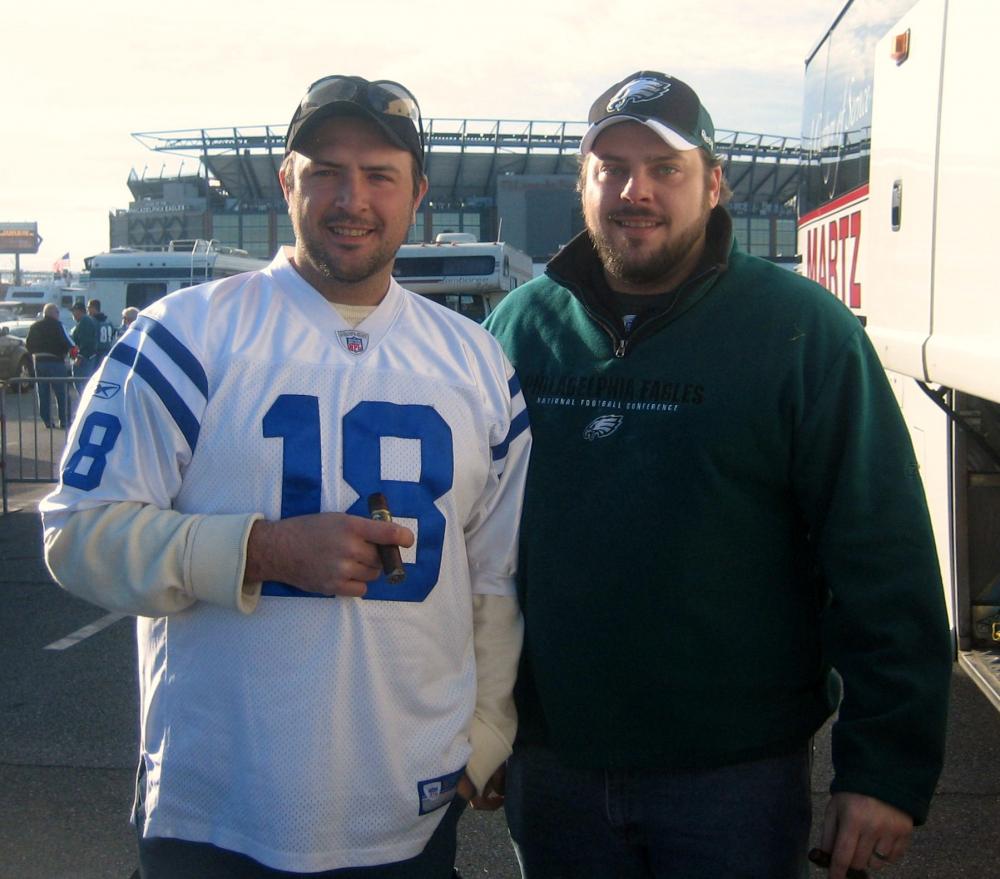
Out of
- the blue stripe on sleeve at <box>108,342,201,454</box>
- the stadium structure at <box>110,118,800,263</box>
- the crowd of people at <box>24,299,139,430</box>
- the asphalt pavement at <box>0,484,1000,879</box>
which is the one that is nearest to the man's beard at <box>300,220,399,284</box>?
the blue stripe on sleeve at <box>108,342,201,454</box>

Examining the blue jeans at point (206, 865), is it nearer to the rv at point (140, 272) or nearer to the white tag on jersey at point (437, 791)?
the white tag on jersey at point (437, 791)

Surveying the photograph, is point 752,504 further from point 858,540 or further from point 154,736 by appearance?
point 154,736

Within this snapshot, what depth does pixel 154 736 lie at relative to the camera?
2.06m

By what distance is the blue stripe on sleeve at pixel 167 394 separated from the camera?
1981mm

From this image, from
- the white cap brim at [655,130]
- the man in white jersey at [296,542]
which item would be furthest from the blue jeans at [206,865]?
the white cap brim at [655,130]

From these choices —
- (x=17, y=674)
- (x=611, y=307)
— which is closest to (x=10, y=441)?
(x=17, y=674)

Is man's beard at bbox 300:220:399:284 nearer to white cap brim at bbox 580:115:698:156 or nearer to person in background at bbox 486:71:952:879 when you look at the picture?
person in background at bbox 486:71:952:879

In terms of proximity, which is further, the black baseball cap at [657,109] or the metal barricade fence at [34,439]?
the metal barricade fence at [34,439]

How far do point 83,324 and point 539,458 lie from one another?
19733 millimetres

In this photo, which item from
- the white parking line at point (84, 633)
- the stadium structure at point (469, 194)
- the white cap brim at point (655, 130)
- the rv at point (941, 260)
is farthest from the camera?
the stadium structure at point (469, 194)

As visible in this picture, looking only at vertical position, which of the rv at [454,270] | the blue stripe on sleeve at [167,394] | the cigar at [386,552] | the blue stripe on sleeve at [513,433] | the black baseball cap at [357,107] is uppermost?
the rv at [454,270]

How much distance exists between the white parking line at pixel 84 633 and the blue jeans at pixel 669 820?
14.7 feet

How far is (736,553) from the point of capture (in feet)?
7.52

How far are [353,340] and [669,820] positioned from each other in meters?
1.18
